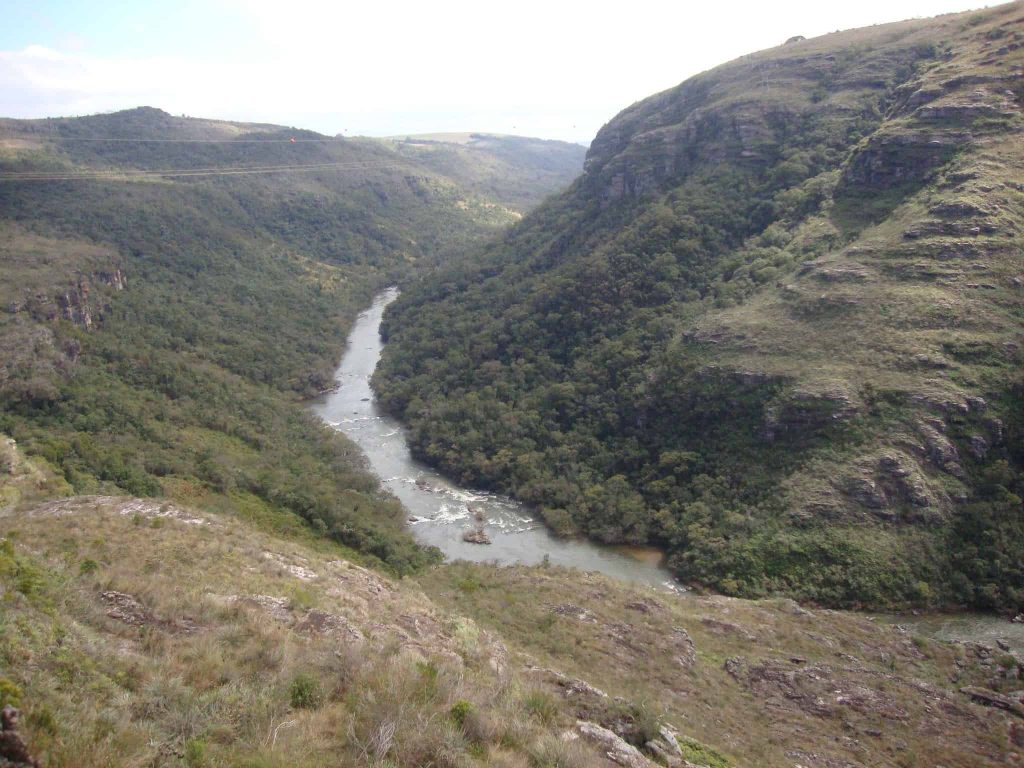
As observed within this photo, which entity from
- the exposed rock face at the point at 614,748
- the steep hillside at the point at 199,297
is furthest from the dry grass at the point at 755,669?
the steep hillside at the point at 199,297

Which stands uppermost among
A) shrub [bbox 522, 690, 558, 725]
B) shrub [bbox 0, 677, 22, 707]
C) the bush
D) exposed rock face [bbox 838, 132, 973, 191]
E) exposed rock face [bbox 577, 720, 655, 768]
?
exposed rock face [bbox 838, 132, 973, 191]

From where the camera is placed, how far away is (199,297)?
83312 mm

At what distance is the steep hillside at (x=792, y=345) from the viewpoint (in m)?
38.6

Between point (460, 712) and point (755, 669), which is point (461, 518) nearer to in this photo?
point (755, 669)

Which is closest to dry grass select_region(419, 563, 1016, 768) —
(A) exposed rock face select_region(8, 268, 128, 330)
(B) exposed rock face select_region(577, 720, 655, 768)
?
(B) exposed rock face select_region(577, 720, 655, 768)

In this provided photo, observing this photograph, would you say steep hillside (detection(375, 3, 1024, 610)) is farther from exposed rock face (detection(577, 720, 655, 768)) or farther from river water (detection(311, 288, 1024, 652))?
exposed rock face (detection(577, 720, 655, 768))

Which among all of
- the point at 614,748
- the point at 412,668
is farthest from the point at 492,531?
the point at 412,668

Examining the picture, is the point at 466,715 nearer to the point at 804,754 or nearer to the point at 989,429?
the point at 804,754

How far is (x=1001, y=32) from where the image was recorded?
63969 millimetres

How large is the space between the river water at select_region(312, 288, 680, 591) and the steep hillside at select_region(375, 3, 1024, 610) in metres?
1.55

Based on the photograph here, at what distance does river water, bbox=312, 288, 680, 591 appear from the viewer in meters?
43.8

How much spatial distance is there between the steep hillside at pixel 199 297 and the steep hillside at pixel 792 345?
1402 cm

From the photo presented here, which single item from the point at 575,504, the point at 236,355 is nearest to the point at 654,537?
the point at 575,504

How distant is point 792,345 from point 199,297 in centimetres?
7145
